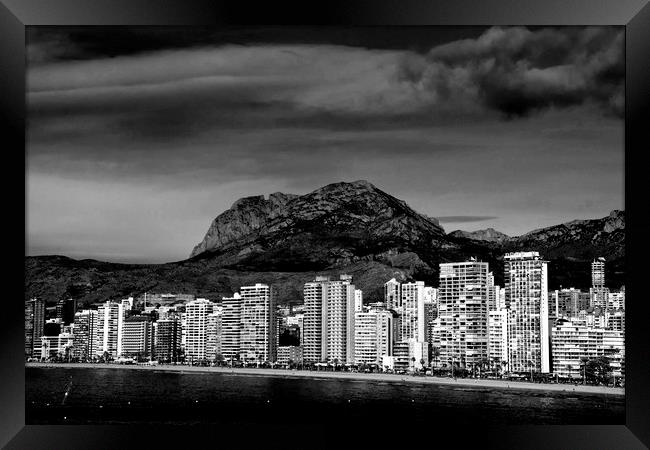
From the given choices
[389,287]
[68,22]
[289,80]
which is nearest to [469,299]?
[389,287]

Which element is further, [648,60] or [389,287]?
[389,287]

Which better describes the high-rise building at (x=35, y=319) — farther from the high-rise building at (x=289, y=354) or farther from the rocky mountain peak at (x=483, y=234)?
the rocky mountain peak at (x=483, y=234)

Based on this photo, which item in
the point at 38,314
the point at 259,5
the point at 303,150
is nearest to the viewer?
the point at 259,5

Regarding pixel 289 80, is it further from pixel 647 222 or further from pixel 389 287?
pixel 647 222

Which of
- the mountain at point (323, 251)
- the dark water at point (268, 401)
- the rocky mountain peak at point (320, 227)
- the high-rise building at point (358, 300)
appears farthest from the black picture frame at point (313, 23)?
the high-rise building at point (358, 300)

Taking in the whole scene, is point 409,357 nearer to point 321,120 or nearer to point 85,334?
point 321,120

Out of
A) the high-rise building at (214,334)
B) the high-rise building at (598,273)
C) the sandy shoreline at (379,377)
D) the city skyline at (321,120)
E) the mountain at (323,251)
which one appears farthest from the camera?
the high-rise building at (214,334)

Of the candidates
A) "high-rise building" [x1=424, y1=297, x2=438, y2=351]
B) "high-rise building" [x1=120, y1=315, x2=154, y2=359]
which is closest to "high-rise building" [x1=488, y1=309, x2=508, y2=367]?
"high-rise building" [x1=424, y1=297, x2=438, y2=351]
